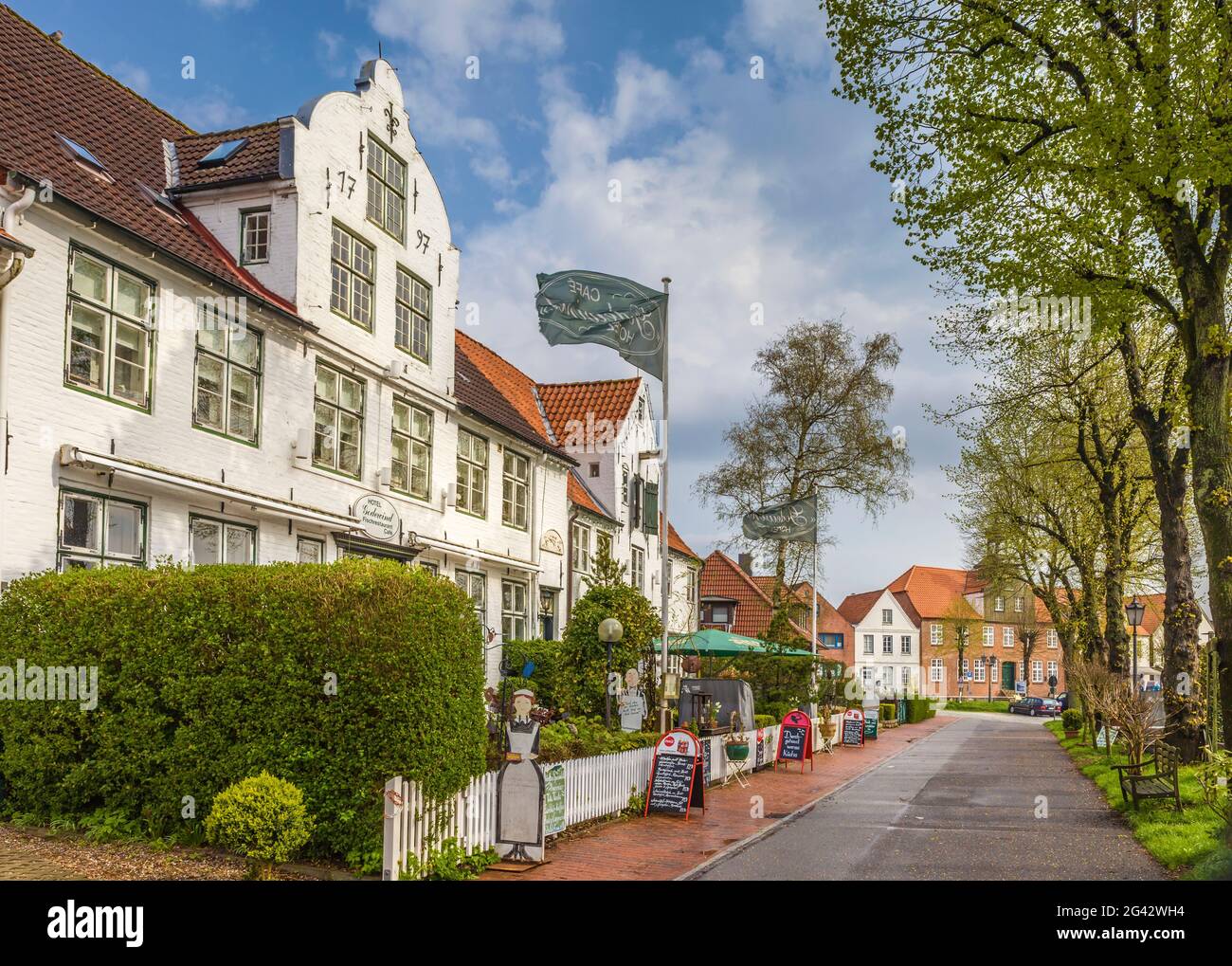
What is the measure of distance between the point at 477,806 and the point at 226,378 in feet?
27.2

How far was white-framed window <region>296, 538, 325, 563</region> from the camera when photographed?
715 inches

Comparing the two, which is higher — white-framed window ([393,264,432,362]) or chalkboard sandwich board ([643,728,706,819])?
white-framed window ([393,264,432,362])

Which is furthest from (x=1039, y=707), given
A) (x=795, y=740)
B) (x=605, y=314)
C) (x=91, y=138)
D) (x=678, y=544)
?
(x=91, y=138)

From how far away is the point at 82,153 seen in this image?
15875 millimetres

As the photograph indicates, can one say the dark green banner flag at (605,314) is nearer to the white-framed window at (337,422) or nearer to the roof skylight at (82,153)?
the white-framed window at (337,422)

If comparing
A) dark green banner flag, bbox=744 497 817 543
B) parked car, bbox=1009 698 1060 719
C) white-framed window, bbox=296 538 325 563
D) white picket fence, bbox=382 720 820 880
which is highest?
dark green banner flag, bbox=744 497 817 543

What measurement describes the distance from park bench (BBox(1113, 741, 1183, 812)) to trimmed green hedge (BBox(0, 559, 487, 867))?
9938 mm

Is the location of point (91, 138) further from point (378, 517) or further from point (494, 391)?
point (494, 391)

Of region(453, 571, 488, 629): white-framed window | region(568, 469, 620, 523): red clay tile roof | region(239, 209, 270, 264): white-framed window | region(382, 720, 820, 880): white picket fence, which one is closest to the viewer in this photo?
region(382, 720, 820, 880): white picket fence

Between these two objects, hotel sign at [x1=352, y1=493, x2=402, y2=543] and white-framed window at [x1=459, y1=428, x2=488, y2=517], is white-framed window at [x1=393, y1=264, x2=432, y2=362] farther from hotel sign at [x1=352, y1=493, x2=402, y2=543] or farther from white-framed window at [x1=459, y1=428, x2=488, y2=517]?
hotel sign at [x1=352, y1=493, x2=402, y2=543]

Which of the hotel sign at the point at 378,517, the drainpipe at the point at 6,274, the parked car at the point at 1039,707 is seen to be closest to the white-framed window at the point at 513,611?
the hotel sign at the point at 378,517

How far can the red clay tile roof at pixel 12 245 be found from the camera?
12.1 metres

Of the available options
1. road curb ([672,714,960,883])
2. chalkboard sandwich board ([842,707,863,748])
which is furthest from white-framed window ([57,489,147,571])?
chalkboard sandwich board ([842,707,863,748])

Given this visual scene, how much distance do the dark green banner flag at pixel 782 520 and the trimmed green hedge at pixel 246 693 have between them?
68.0 ft
